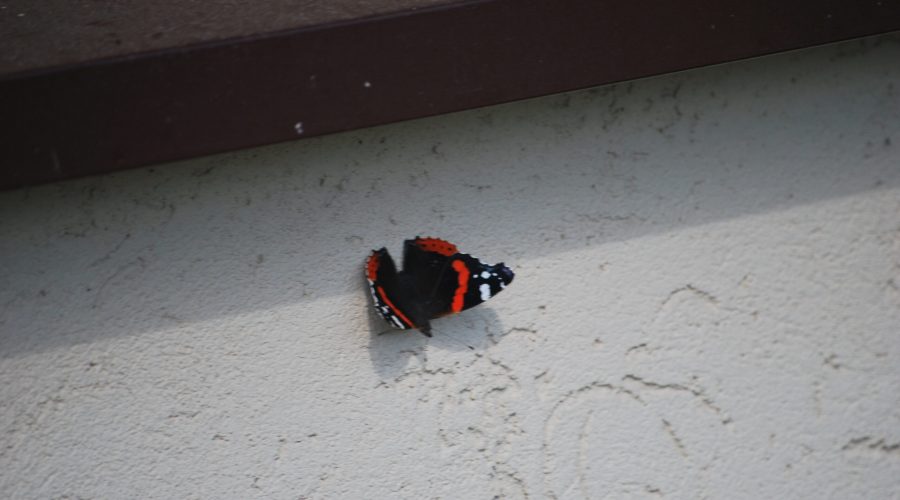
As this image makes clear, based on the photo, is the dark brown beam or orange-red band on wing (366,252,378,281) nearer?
the dark brown beam

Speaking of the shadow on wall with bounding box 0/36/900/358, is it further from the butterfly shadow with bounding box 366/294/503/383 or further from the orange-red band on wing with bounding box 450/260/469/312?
the orange-red band on wing with bounding box 450/260/469/312

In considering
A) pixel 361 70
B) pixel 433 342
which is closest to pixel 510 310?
pixel 433 342

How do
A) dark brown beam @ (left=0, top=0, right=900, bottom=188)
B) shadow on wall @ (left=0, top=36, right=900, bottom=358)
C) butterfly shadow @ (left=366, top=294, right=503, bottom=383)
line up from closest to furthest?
dark brown beam @ (left=0, top=0, right=900, bottom=188) < shadow on wall @ (left=0, top=36, right=900, bottom=358) < butterfly shadow @ (left=366, top=294, right=503, bottom=383)

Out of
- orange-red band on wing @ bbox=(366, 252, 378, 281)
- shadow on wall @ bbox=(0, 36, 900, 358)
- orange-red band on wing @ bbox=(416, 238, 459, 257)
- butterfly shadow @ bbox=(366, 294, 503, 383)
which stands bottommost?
butterfly shadow @ bbox=(366, 294, 503, 383)

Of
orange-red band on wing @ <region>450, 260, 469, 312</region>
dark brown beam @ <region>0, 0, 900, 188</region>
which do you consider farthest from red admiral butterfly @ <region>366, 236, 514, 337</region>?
dark brown beam @ <region>0, 0, 900, 188</region>

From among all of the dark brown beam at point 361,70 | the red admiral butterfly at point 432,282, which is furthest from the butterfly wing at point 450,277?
the dark brown beam at point 361,70

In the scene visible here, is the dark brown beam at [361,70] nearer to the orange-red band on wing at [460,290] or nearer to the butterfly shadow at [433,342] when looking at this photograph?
the orange-red band on wing at [460,290]

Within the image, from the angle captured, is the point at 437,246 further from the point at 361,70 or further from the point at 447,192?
the point at 361,70

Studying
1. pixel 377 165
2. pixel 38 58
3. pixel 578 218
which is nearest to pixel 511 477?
pixel 578 218

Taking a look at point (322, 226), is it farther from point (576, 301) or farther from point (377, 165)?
point (576, 301)
